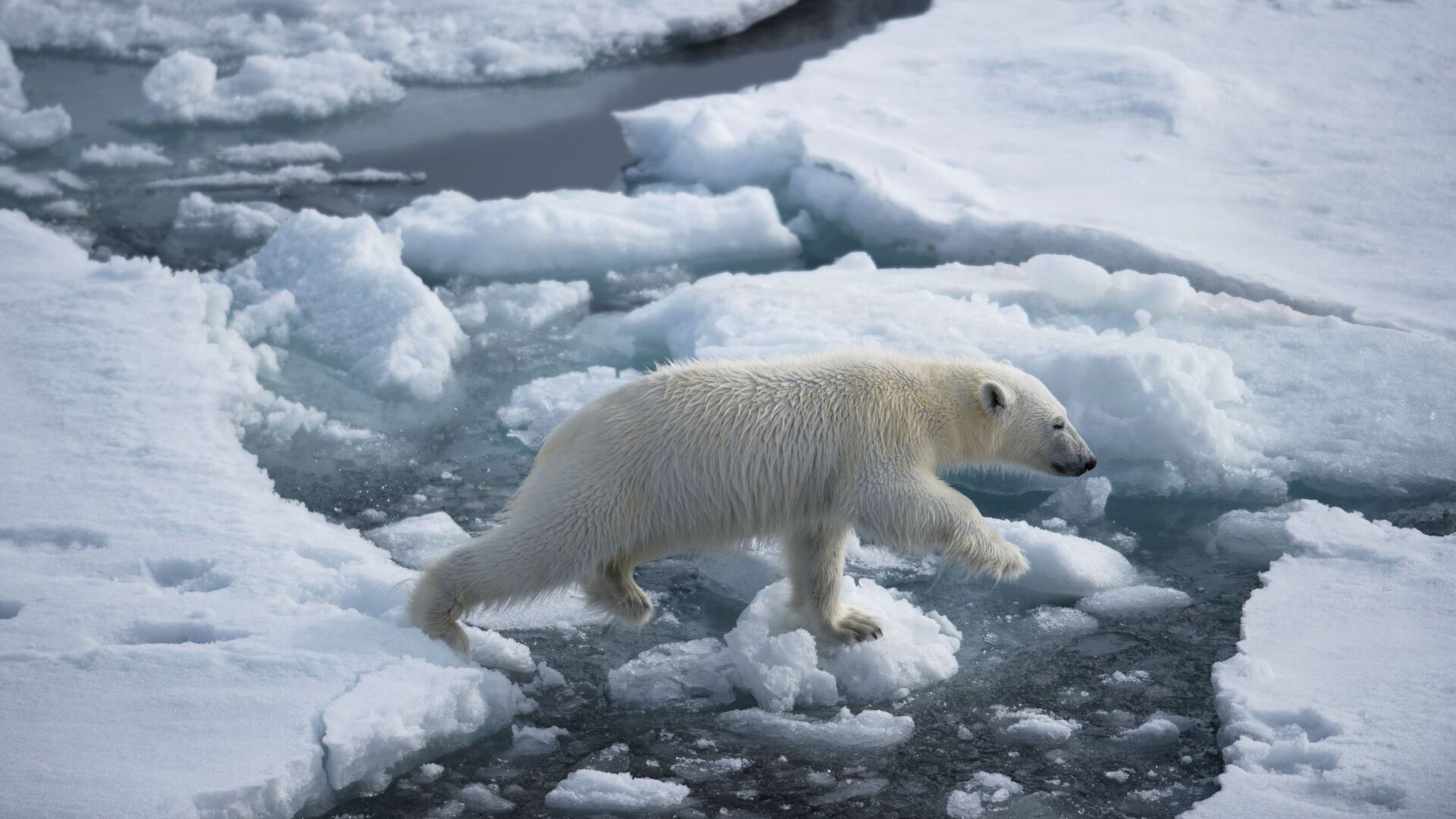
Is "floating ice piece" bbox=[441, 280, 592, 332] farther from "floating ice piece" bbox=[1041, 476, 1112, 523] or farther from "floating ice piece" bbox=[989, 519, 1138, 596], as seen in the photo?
"floating ice piece" bbox=[989, 519, 1138, 596]

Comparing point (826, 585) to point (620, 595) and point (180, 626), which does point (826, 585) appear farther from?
point (180, 626)

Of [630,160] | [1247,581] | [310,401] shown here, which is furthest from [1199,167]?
[310,401]

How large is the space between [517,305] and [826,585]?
3.30 meters

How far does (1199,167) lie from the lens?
868 cm

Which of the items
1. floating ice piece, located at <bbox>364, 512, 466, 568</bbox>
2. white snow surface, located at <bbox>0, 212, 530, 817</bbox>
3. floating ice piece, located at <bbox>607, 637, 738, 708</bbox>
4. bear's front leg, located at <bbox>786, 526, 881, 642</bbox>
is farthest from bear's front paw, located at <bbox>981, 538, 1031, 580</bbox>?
floating ice piece, located at <bbox>364, 512, 466, 568</bbox>

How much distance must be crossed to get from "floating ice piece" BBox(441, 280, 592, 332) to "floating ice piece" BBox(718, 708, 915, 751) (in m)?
3.38

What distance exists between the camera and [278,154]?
369 inches

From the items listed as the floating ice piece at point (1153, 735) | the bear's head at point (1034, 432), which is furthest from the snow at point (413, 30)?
the floating ice piece at point (1153, 735)

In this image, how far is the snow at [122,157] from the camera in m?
9.02

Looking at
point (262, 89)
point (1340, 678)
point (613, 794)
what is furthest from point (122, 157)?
point (1340, 678)

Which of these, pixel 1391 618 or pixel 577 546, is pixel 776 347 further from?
pixel 1391 618

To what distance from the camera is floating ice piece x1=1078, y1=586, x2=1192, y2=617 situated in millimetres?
4754

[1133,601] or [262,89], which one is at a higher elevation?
[262,89]

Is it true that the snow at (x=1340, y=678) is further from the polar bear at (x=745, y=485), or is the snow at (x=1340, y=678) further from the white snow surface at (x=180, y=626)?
the white snow surface at (x=180, y=626)
